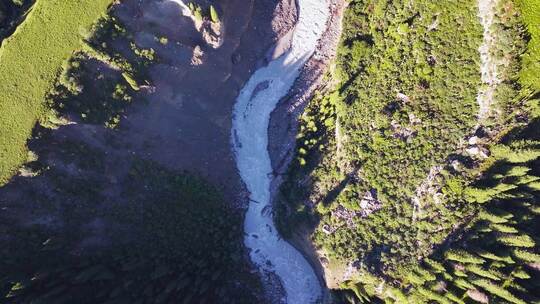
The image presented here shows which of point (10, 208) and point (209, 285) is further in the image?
point (209, 285)

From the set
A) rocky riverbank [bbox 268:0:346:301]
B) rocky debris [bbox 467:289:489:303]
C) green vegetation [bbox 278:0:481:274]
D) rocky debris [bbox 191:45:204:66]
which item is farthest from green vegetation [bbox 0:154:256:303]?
rocky debris [bbox 467:289:489:303]

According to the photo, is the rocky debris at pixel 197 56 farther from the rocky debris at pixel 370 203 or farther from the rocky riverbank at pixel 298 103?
the rocky debris at pixel 370 203

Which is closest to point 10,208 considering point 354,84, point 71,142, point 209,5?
point 71,142

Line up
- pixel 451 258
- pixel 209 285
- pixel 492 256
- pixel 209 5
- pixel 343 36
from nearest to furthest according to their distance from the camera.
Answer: pixel 492 256, pixel 451 258, pixel 209 5, pixel 209 285, pixel 343 36

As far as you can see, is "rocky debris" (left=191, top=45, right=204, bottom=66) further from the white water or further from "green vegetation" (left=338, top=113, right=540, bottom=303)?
"green vegetation" (left=338, top=113, right=540, bottom=303)

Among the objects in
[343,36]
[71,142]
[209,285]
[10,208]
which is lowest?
[10,208]

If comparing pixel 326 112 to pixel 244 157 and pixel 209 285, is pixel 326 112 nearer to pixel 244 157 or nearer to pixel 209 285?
pixel 244 157

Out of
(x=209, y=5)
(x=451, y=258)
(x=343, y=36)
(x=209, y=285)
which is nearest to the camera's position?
(x=451, y=258)

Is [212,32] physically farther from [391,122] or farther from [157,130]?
[391,122]
